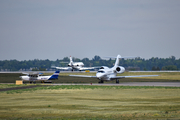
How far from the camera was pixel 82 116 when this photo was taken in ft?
86.7

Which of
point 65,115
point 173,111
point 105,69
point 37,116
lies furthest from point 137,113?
point 105,69

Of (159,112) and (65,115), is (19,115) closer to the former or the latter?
(65,115)

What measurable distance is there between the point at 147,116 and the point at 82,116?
5614 mm

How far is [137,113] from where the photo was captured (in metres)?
27.5

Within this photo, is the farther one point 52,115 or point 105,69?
point 105,69

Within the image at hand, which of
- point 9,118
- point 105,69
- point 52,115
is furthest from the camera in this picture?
point 105,69

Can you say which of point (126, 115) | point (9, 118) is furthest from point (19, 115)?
point (126, 115)

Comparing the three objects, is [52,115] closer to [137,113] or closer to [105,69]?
[137,113]

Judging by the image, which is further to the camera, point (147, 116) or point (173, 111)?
point (173, 111)

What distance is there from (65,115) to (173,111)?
10.1 metres

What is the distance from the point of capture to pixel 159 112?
27.9 metres

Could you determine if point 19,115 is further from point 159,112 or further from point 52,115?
point 159,112

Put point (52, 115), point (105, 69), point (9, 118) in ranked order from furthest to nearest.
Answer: point (105, 69)
point (52, 115)
point (9, 118)

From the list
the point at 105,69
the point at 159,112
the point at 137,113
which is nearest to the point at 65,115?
the point at 137,113
